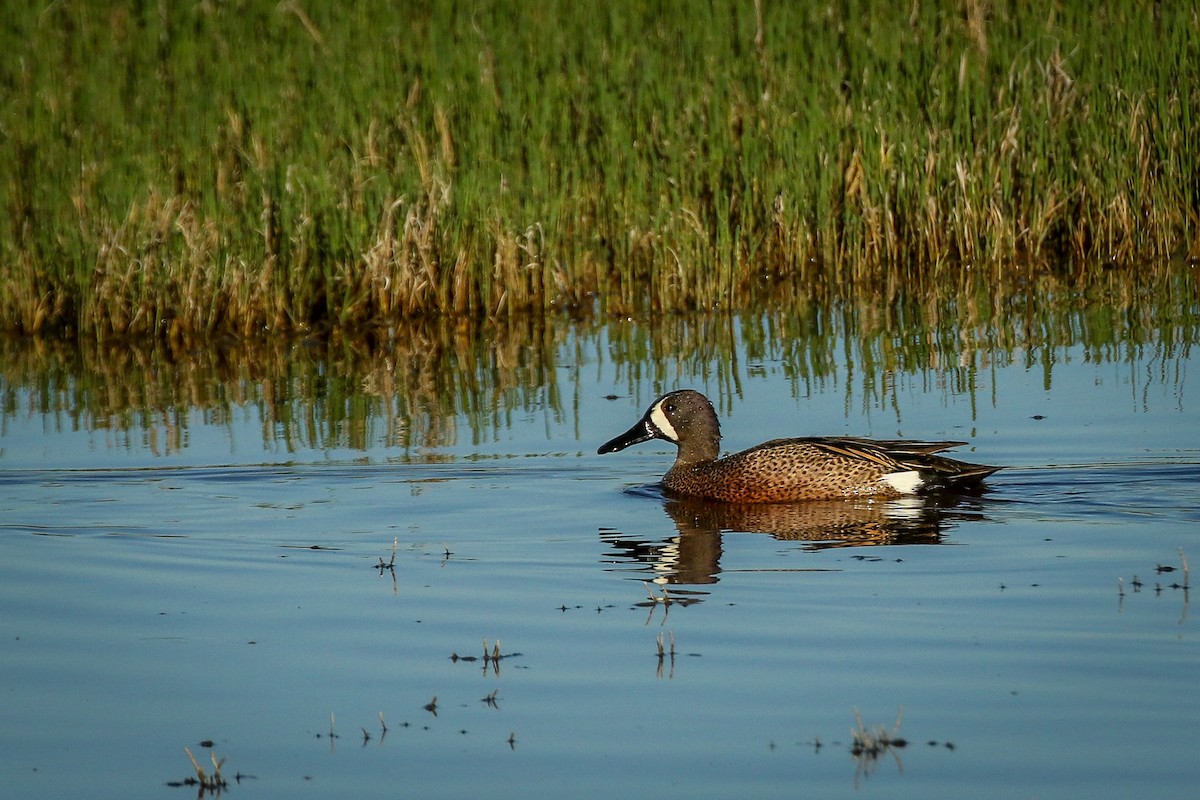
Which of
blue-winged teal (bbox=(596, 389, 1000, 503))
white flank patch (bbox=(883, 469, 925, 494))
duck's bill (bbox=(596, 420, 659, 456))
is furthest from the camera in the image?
duck's bill (bbox=(596, 420, 659, 456))

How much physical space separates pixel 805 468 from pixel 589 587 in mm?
2293

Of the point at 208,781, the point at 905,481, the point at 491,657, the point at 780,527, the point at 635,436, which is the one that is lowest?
the point at 208,781

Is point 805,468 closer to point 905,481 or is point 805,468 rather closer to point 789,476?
point 789,476

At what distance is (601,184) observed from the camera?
43.2 ft

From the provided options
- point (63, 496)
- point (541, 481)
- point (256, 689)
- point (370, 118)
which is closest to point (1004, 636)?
point (256, 689)

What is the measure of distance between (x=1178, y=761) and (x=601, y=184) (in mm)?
9273

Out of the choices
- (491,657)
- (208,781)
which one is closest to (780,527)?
(491,657)

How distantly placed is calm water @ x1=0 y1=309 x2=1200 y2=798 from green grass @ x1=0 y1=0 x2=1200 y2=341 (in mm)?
1527

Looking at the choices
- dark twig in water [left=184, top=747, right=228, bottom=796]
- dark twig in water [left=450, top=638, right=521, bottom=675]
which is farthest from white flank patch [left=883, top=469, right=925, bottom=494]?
dark twig in water [left=184, top=747, right=228, bottom=796]

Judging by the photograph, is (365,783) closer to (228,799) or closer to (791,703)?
(228,799)

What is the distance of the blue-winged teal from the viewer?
812 centimetres

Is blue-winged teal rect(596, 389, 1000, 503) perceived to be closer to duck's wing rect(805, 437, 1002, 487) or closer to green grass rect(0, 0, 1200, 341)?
duck's wing rect(805, 437, 1002, 487)

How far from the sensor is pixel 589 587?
252 inches

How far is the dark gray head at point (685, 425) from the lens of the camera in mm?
9047
